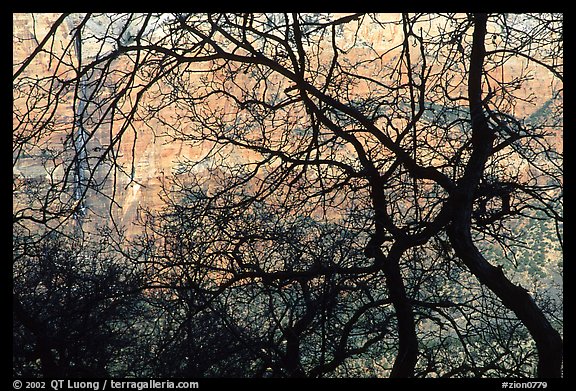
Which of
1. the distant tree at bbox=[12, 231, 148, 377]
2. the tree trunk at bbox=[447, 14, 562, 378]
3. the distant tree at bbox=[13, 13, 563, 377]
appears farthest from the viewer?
the distant tree at bbox=[12, 231, 148, 377]

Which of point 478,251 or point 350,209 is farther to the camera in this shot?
point 350,209

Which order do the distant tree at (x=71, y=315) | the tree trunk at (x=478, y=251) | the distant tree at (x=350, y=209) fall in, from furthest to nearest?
the distant tree at (x=71, y=315), the distant tree at (x=350, y=209), the tree trunk at (x=478, y=251)

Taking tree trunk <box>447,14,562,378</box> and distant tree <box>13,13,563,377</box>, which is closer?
tree trunk <box>447,14,562,378</box>

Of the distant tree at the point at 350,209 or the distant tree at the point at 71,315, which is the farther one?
the distant tree at the point at 71,315

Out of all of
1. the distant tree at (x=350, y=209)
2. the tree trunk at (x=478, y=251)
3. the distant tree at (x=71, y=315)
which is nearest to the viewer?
the tree trunk at (x=478, y=251)

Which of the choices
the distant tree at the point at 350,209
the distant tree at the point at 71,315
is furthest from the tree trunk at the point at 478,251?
the distant tree at the point at 71,315

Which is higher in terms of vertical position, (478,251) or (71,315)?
(71,315)

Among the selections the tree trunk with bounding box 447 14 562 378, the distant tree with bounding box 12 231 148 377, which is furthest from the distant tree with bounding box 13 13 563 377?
the distant tree with bounding box 12 231 148 377

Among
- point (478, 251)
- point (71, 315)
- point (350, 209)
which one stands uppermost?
point (350, 209)

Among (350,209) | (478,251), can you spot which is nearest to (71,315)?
(350,209)

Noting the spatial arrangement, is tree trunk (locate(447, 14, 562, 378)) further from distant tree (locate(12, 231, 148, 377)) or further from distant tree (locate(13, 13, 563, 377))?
distant tree (locate(12, 231, 148, 377))

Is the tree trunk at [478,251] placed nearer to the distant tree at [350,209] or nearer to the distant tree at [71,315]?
the distant tree at [350,209]

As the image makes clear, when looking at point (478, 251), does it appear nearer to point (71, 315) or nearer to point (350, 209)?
point (350, 209)
